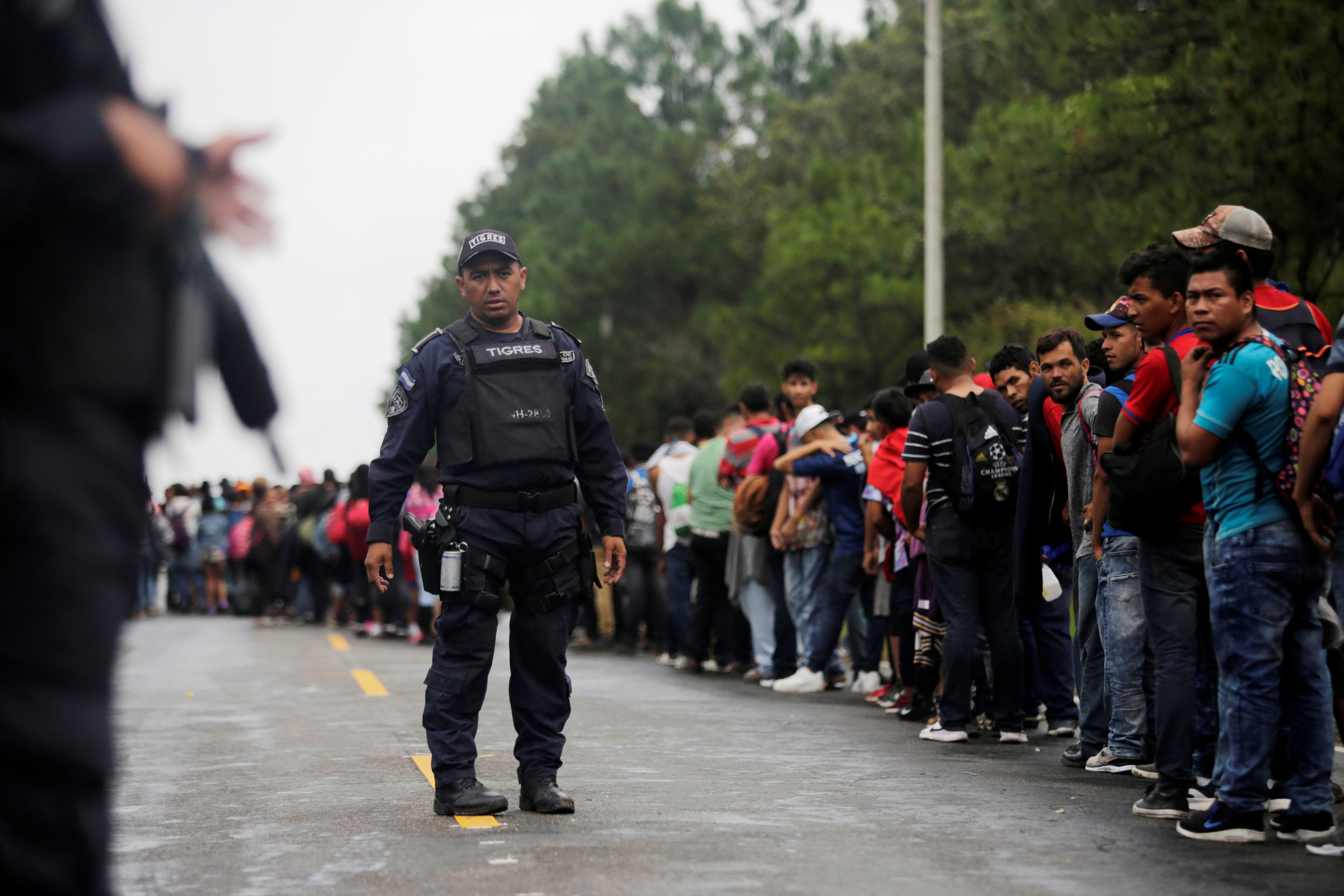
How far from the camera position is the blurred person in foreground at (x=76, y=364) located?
2.87m

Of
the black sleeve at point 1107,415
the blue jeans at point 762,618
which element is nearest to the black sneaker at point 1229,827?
the black sleeve at point 1107,415

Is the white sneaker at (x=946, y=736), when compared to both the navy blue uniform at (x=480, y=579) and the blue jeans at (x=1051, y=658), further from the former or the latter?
the navy blue uniform at (x=480, y=579)

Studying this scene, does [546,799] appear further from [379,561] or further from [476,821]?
[379,561]

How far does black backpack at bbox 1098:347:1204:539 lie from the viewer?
6215 mm

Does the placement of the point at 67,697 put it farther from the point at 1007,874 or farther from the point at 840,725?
the point at 840,725

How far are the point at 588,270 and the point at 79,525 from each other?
4930 cm

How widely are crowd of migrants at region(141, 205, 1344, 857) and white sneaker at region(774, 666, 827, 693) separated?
1cm

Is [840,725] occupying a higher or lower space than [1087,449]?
lower

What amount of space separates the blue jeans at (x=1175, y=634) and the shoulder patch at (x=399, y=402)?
2944 mm

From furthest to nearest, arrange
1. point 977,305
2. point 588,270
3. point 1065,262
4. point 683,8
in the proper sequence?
point 683,8 < point 588,270 < point 977,305 < point 1065,262

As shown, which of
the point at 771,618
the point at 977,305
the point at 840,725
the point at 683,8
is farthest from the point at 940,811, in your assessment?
the point at 683,8

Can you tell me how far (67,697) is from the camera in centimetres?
294

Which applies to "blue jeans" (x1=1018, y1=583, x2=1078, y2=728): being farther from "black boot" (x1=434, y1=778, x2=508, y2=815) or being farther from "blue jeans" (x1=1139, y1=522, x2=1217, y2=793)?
"black boot" (x1=434, y1=778, x2=508, y2=815)

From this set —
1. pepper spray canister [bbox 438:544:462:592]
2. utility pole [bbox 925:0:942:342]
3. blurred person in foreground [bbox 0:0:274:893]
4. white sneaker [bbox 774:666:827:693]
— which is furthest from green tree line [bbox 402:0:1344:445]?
blurred person in foreground [bbox 0:0:274:893]
